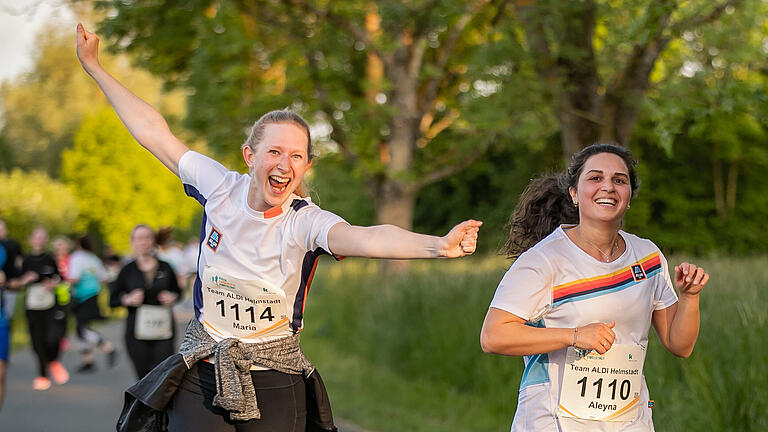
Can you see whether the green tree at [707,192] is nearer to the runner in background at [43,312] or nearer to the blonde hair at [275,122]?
the runner in background at [43,312]

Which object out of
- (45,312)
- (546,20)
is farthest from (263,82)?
(546,20)

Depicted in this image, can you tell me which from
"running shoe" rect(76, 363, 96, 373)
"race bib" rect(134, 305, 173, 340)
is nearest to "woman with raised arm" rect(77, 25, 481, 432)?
"race bib" rect(134, 305, 173, 340)

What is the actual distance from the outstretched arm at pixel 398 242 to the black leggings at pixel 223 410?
647mm

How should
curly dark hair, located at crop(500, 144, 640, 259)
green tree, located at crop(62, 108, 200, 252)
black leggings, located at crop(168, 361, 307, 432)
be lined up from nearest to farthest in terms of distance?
1. black leggings, located at crop(168, 361, 307, 432)
2. curly dark hair, located at crop(500, 144, 640, 259)
3. green tree, located at crop(62, 108, 200, 252)

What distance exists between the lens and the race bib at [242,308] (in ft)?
12.7

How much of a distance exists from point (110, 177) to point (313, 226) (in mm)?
51993

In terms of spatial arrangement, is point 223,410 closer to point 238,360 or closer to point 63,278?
point 238,360

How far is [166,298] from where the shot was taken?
28.9 feet

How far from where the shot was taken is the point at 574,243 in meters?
3.73

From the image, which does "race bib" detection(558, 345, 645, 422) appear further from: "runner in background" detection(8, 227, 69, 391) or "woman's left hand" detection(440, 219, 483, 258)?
"runner in background" detection(8, 227, 69, 391)

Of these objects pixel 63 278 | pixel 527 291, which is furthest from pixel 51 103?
pixel 527 291

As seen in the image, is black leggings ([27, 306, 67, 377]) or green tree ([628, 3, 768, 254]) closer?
black leggings ([27, 306, 67, 377])

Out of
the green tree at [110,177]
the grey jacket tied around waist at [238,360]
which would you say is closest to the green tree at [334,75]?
the grey jacket tied around waist at [238,360]

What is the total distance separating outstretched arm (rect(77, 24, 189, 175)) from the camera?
13.6 feet
